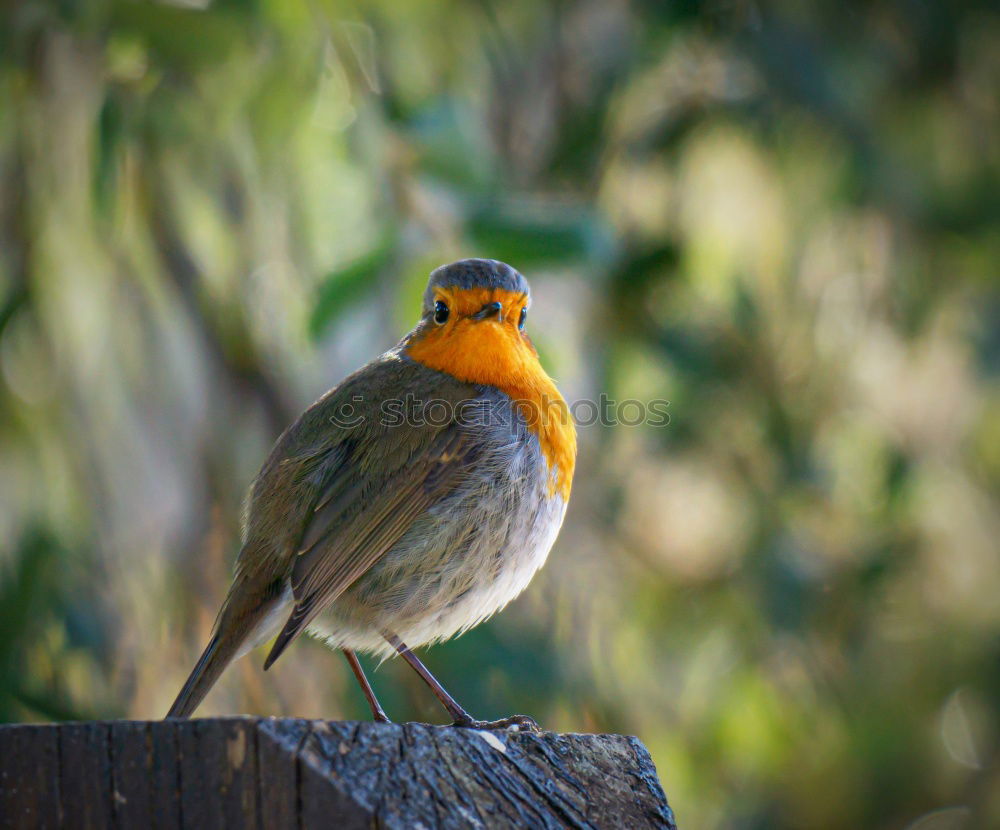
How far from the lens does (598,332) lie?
17.0 ft

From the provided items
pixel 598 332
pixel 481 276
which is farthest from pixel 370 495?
pixel 598 332

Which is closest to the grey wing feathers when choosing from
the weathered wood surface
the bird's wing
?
the bird's wing

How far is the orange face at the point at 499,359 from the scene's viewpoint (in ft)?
10.3

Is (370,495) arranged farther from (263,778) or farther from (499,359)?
(263,778)

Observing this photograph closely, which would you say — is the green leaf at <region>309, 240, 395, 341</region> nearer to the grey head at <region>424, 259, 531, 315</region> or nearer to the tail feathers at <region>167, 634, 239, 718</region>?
the grey head at <region>424, 259, 531, 315</region>

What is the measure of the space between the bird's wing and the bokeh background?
53 centimetres

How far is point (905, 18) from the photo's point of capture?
555cm

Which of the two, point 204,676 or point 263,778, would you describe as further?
point 204,676

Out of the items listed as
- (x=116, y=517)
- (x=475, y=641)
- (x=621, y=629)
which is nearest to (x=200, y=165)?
(x=116, y=517)

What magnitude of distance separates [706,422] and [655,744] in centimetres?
129

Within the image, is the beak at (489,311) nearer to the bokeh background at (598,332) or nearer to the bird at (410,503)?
the bird at (410,503)

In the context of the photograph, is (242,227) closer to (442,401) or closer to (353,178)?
(353,178)

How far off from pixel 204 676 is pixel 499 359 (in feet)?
3.48

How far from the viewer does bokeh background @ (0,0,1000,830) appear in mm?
3721
